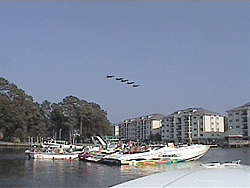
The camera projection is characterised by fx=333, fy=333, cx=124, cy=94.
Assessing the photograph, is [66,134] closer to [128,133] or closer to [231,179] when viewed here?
[128,133]

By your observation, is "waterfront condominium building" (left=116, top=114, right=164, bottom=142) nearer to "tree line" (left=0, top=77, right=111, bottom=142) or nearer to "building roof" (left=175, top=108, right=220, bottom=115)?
"building roof" (left=175, top=108, right=220, bottom=115)

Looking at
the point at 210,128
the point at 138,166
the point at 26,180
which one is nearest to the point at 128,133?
the point at 210,128

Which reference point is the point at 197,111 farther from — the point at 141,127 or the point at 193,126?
the point at 141,127

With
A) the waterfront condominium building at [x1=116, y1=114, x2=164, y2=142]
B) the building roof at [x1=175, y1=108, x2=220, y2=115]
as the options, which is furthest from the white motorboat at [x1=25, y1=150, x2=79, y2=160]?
the waterfront condominium building at [x1=116, y1=114, x2=164, y2=142]

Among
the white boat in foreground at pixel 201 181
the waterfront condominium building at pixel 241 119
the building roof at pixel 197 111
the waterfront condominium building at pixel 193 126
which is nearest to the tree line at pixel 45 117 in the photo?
the waterfront condominium building at pixel 193 126

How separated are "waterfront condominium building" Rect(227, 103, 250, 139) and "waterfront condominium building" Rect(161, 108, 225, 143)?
5.41 meters

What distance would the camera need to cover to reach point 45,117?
78.1m

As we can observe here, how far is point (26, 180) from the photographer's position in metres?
18.4

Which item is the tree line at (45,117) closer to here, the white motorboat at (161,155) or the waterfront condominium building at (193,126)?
the waterfront condominium building at (193,126)

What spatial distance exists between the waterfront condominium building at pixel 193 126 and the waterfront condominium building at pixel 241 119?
5.41 meters

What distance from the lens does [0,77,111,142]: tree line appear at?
6506cm

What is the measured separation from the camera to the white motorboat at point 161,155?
2698cm

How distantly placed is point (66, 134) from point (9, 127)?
17.9 meters

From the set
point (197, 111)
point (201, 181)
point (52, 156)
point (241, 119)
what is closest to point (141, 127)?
point (197, 111)
